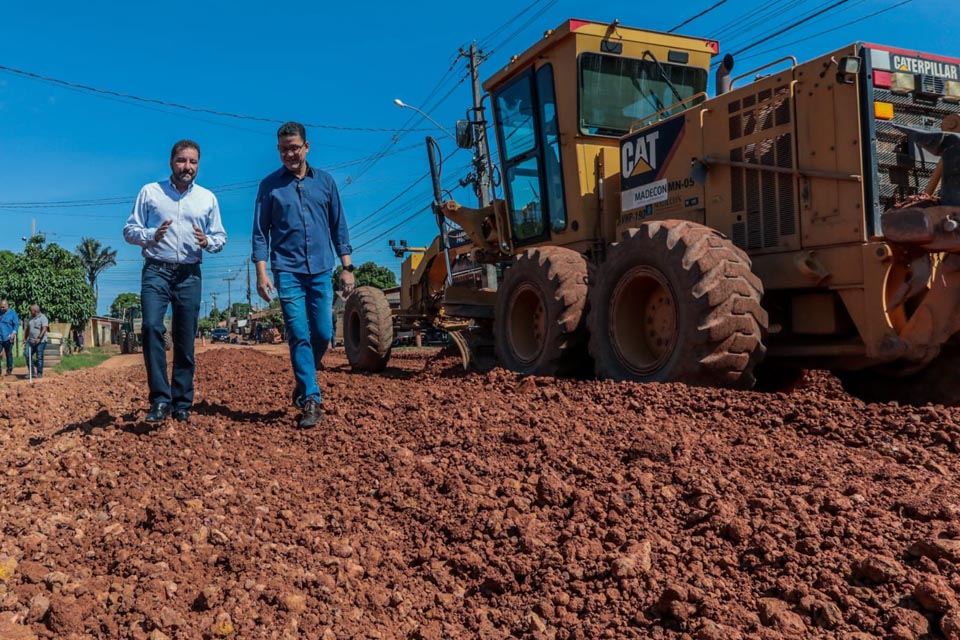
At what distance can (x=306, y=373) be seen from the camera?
15.6 feet

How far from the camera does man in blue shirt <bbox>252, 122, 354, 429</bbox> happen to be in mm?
4766

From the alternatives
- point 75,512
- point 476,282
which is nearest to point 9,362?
point 476,282

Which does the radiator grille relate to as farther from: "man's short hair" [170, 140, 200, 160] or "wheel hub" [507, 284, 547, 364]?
"man's short hair" [170, 140, 200, 160]

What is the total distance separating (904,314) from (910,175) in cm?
Answer: 104

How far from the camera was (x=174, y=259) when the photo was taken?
4.75 m

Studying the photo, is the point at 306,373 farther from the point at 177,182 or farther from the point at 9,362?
the point at 9,362

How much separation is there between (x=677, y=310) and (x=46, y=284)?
131 feet

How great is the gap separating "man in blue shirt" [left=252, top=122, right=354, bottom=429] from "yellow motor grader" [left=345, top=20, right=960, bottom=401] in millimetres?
2154

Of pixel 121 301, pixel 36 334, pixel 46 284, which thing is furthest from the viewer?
pixel 121 301

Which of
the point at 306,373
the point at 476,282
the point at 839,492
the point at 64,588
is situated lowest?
the point at 64,588

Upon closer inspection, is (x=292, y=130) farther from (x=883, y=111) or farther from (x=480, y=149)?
(x=480, y=149)

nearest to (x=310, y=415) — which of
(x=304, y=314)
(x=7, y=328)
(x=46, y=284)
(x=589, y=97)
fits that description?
(x=304, y=314)

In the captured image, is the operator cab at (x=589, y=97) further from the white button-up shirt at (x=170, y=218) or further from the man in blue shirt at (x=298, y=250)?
the white button-up shirt at (x=170, y=218)

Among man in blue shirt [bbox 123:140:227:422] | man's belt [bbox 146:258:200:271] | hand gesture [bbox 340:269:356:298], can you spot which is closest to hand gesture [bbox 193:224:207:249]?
man in blue shirt [bbox 123:140:227:422]
